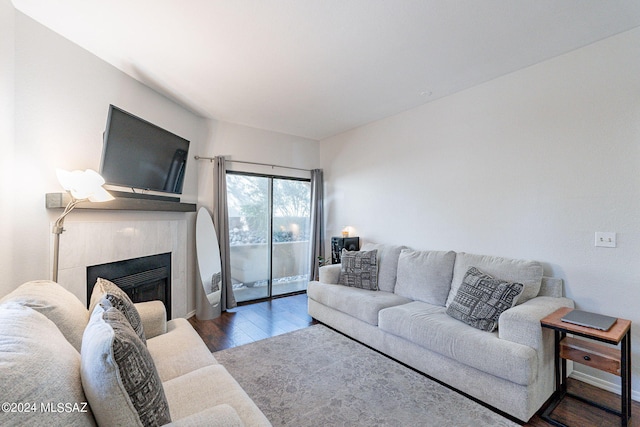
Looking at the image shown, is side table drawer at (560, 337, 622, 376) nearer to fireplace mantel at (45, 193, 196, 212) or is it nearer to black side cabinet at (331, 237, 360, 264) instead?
black side cabinet at (331, 237, 360, 264)

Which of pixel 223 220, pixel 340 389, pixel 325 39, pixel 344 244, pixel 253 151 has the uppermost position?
pixel 325 39

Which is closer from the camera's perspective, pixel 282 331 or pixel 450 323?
pixel 450 323

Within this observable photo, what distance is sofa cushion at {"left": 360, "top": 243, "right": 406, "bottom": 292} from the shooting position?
10.7ft

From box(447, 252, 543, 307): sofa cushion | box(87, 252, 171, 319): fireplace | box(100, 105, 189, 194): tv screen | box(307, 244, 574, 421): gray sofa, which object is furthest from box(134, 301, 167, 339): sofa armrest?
box(447, 252, 543, 307): sofa cushion

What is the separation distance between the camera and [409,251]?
10.8 ft

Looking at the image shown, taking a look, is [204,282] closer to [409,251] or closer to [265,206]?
[265,206]

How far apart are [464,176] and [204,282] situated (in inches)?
130

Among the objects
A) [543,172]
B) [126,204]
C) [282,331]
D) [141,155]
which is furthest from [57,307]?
[543,172]

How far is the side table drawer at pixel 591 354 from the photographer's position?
178 cm

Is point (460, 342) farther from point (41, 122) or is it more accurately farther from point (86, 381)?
point (41, 122)

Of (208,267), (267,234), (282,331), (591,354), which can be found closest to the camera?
(591,354)

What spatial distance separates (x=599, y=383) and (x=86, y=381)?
3238 millimetres

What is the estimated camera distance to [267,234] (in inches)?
178

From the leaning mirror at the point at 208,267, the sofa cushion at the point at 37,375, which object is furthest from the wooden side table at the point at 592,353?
the leaning mirror at the point at 208,267
